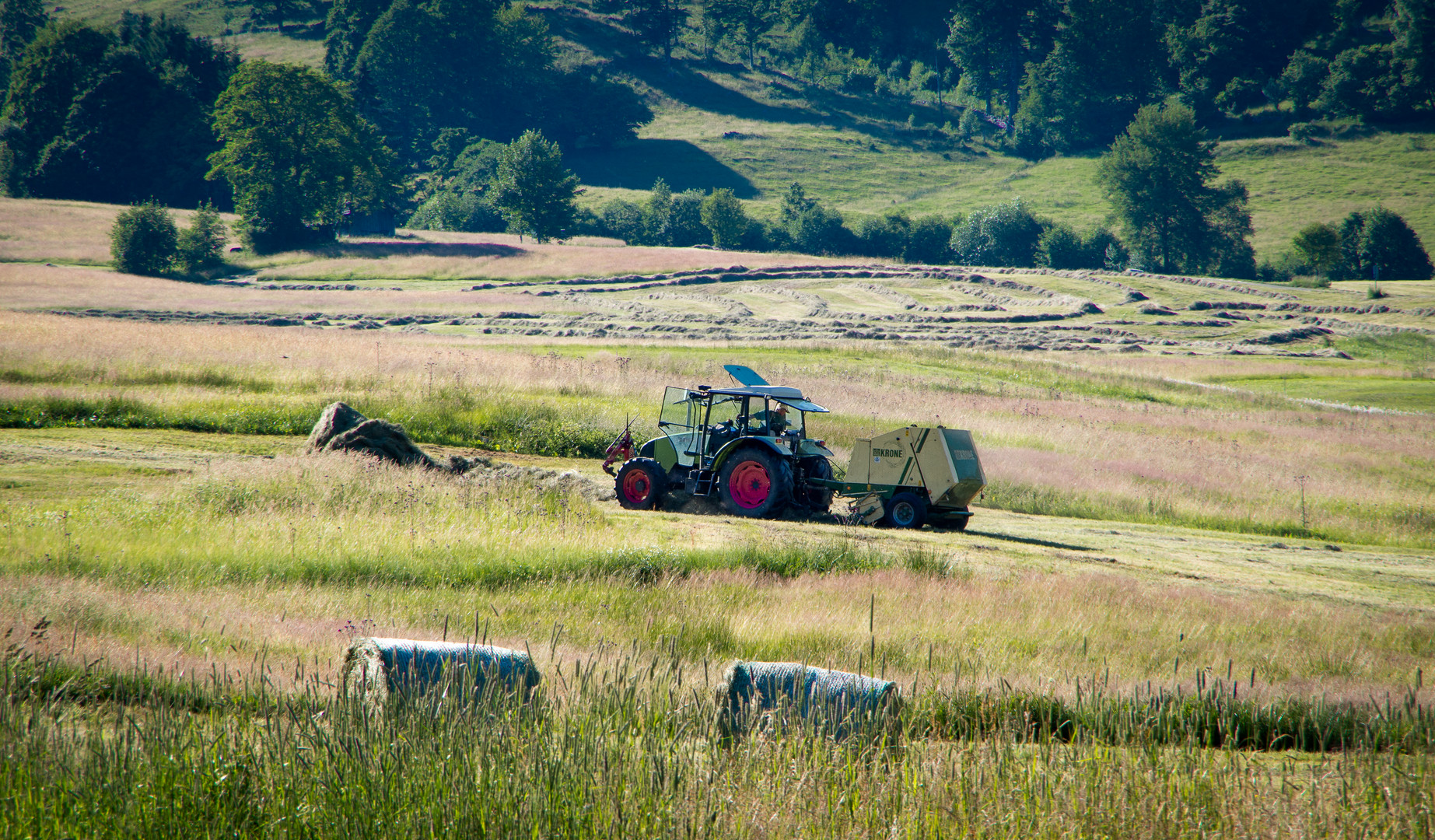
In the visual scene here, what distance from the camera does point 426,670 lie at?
21.8 ft

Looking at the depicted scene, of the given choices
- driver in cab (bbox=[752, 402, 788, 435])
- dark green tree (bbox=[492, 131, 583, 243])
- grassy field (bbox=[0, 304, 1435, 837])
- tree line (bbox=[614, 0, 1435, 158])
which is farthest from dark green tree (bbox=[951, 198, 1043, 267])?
driver in cab (bbox=[752, 402, 788, 435])

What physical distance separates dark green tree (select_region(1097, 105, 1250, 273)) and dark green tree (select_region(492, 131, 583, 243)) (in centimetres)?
6783

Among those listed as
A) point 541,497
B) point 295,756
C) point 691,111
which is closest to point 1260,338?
point 541,497

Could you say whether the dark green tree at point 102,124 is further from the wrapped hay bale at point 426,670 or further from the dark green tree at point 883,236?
the wrapped hay bale at point 426,670

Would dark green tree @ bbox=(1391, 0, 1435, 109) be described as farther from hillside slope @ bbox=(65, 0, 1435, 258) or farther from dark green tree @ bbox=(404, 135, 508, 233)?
dark green tree @ bbox=(404, 135, 508, 233)

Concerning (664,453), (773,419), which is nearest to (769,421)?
(773,419)

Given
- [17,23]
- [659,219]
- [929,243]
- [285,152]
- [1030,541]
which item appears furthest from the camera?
[17,23]

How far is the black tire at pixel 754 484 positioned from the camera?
1741cm

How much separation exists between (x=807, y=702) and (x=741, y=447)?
11.5 meters

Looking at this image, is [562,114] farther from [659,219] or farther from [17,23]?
[17,23]

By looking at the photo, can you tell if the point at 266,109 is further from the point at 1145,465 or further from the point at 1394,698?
the point at 1394,698

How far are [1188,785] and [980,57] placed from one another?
211m

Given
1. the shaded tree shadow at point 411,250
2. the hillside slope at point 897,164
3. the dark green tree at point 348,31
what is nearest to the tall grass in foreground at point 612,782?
the shaded tree shadow at point 411,250

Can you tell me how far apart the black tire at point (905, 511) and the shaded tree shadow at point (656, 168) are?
5167 inches
